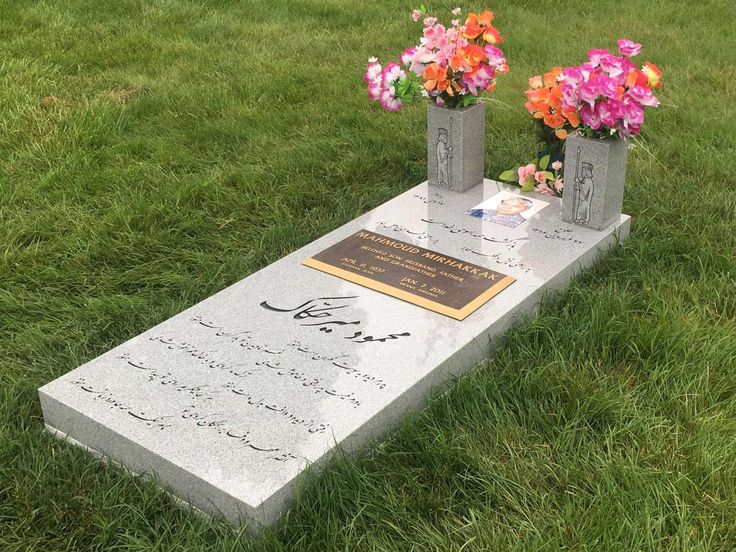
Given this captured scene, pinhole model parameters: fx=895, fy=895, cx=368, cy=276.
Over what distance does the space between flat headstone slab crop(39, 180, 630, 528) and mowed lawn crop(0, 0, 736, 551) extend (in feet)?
0.25

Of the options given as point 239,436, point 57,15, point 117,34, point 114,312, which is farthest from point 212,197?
point 57,15

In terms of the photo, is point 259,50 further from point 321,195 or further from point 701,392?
point 701,392

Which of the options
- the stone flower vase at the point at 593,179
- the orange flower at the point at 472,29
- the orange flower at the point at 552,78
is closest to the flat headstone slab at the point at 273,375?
the stone flower vase at the point at 593,179

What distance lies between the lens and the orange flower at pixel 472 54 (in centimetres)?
357

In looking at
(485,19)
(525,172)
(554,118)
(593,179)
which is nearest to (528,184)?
(525,172)

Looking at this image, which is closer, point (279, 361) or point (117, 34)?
point (279, 361)

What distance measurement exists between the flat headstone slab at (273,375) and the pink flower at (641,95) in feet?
1.76

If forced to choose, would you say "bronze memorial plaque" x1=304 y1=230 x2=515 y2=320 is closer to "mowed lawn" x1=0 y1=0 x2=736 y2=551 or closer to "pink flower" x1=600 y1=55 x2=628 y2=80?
"mowed lawn" x1=0 y1=0 x2=736 y2=551

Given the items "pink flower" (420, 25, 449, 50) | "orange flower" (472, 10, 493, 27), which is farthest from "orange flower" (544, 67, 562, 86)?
"pink flower" (420, 25, 449, 50)

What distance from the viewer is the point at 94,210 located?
12.4ft

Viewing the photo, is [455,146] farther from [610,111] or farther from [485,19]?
[610,111]

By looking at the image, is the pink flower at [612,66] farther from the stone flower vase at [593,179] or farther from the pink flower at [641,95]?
the stone flower vase at [593,179]

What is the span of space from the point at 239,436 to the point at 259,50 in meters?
3.99

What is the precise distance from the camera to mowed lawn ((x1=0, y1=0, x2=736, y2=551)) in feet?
7.07
